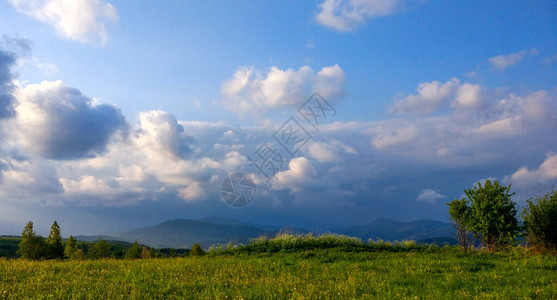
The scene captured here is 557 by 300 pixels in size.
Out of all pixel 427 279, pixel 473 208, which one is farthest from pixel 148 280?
pixel 473 208

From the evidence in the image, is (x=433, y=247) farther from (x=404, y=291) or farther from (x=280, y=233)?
(x=404, y=291)

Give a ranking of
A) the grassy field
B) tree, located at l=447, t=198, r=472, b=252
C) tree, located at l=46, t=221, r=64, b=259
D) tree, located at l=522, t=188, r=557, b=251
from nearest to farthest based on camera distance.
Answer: the grassy field → tree, located at l=522, t=188, r=557, b=251 → tree, located at l=447, t=198, r=472, b=252 → tree, located at l=46, t=221, r=64, b=259

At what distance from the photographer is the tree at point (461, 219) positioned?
75.5 feet

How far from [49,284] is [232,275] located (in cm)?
574

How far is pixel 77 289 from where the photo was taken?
10.3 meters

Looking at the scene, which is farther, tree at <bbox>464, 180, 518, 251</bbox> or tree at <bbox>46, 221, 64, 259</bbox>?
tree at <bbox>46, 221, 64, 259</bbox>

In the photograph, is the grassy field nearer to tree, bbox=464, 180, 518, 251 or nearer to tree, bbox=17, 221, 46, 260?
tree, bbox=464, 180, 518, 251

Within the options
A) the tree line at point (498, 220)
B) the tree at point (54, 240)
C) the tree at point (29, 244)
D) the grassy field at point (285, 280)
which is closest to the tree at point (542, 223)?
the tree line at point (498, 220)

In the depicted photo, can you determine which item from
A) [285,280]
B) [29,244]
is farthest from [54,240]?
[285,280]

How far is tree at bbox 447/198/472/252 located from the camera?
75.5 ft

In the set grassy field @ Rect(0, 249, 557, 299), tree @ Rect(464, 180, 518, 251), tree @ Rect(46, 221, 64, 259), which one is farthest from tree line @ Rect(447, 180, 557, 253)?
tree @ Rect(46, 221, 64, 259)

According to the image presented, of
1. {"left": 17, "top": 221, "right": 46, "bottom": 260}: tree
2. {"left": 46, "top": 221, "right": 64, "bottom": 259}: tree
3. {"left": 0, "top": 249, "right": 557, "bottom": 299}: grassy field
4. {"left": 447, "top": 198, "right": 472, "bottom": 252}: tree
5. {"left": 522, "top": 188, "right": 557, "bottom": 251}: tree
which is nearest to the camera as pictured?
{"left": 0, "top": 249, "right": 557, "bottom": 299}: grassy field

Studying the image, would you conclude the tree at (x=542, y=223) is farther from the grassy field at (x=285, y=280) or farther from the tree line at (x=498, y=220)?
the grassy field at (x=285, y=280)

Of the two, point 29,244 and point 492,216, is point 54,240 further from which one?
point 492,216
